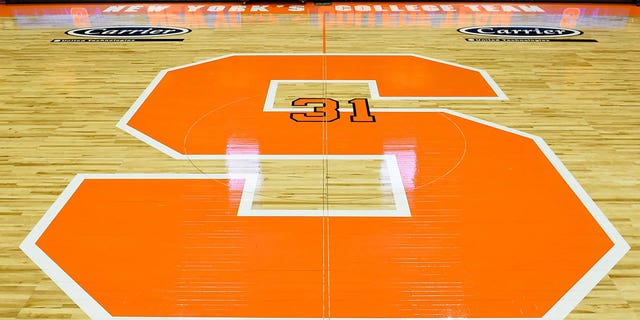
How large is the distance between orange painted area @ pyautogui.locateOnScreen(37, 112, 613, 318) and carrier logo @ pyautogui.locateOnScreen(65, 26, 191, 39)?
4383 mm

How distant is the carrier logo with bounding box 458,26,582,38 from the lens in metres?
Answer: 7.19

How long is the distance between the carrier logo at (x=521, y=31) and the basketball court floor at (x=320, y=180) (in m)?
0.39

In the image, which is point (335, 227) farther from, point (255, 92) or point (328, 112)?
point (255, 92)

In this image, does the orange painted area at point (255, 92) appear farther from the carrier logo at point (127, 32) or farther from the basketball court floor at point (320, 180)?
the carrier logo at point (127, 32)

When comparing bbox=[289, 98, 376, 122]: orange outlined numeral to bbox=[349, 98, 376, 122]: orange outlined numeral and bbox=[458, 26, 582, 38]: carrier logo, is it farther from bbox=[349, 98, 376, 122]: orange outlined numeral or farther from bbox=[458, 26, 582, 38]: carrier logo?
bbox=[458, 26, 582, 38]: carrier logo

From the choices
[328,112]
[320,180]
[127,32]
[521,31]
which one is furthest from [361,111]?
→ [127,32]

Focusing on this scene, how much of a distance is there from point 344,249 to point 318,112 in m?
2.01

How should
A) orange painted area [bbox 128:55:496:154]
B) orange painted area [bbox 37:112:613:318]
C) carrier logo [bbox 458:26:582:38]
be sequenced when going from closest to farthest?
1. orange painted area [bbox 37:112:613:318]
2. orange painted area [bbox 128:55:496:154]
3. carrier logo [bbox 458:26:582:38]

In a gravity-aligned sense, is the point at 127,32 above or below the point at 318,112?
above

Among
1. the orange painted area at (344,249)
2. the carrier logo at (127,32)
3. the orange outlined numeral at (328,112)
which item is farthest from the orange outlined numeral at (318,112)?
the carrier logo at (127,32)

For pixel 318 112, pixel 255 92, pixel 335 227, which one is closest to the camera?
pixel 335 227

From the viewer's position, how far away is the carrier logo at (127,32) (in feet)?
23.8

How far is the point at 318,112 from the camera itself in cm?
462

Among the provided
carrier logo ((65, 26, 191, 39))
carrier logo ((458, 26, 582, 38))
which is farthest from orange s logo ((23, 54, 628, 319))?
carrier logo ((458, 26, 582, 38))
